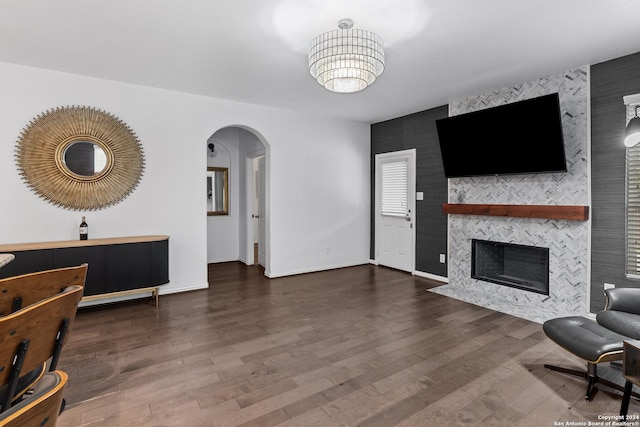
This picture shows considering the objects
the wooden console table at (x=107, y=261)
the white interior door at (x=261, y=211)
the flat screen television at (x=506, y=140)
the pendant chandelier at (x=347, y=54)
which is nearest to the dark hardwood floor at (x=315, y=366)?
the wooden console table at (x=107, y=261)

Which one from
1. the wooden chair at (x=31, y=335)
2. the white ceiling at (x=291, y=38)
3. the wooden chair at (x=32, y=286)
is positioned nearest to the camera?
the wooden chair at (x=31, y=335)

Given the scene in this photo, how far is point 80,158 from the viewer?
3.86m

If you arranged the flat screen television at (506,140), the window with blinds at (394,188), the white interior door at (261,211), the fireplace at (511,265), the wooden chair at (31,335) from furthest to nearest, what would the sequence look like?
the white interior door at (261,211) < the window with blinds at (394,188) < the fireplace at (511,265) < the flat screen television at (506,140) < the wooden chair at (31,335)

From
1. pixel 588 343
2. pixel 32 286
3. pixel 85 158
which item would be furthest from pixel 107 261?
pixel 588 343

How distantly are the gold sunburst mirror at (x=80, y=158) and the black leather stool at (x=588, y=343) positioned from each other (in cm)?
465

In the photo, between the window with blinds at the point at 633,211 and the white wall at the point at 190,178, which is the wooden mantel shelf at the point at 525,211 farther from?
the white wall at the point at 190,178

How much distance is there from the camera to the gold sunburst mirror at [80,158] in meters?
3.64

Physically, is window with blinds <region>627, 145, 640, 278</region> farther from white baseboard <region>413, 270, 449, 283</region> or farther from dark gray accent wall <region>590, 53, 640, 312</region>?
white baseboard <region>413, 270, 449, 283</region>

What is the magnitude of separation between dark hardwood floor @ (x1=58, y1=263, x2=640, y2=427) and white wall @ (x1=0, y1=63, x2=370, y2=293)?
3.33ft

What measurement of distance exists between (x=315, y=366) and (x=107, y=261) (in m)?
2.64

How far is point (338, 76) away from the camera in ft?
8.82

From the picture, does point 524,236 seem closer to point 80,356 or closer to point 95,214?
point 80,356

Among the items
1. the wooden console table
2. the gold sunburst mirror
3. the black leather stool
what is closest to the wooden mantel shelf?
the black leather stool

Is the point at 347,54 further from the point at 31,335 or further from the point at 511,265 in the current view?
the point at 511,265
